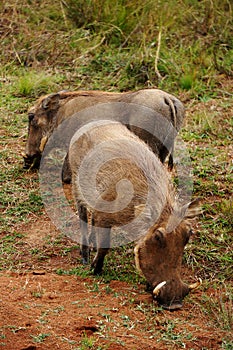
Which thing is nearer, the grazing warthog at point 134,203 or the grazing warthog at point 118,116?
the grazing warthog at point 134,203

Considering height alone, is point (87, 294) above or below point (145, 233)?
below

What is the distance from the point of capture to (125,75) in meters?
7.21

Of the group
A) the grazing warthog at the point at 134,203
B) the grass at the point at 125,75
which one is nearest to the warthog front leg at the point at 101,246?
the grazing warthog at the point at 134,203

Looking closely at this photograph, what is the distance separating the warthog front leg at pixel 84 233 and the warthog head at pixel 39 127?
121 centimetres

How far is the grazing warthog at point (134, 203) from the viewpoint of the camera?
12.1ft

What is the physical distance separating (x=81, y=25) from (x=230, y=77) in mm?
1814

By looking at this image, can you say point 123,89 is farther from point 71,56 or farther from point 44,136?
point 44,136

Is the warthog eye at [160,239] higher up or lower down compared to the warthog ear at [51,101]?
higher up

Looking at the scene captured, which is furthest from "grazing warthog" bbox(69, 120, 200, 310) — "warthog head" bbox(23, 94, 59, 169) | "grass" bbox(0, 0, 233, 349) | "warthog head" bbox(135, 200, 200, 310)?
"warthog head" bbox(23, 94, 59, 169)

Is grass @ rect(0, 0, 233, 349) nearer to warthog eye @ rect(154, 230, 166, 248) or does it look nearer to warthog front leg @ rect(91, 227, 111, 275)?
warthog front leg @ rect(91, 227, 111, 275)

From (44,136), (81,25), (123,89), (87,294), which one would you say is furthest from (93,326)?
(81,25)

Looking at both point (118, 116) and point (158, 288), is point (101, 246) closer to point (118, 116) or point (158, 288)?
point (158, 288)

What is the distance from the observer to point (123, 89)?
7.05 metres

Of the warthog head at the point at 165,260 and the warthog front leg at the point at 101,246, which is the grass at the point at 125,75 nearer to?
the warthog front leg at the point at 101,246
